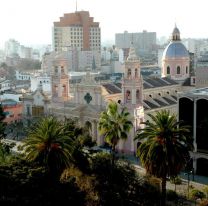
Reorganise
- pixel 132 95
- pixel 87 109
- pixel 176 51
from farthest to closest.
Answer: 1. pixel 176 51
2. pixel 87 109
3. pixel 132 95

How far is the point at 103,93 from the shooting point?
Answer: 74.7 metres

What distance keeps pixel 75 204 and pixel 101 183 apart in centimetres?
439

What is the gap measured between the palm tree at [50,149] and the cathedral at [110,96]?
26.7 m

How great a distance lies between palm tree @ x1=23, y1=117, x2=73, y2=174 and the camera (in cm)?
4184

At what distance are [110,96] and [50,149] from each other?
3498 cm

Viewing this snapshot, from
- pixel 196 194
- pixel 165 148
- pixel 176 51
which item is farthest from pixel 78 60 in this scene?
pixel 165 148

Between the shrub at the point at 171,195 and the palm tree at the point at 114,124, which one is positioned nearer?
the palm tree at the point at 114,124

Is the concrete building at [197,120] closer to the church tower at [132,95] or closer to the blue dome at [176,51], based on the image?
the church tower at [132,95]

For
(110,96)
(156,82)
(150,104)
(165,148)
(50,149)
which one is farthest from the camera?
(156,82)

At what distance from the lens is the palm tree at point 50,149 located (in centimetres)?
4184

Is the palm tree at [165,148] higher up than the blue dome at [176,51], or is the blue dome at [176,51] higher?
the blue dome at [176,51]

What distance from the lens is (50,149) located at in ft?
137

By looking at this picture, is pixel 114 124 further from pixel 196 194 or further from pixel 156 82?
pixel 156 82

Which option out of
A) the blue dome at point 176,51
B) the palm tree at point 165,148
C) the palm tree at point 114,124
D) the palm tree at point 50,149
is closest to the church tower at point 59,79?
the blue dome at point 176,51
